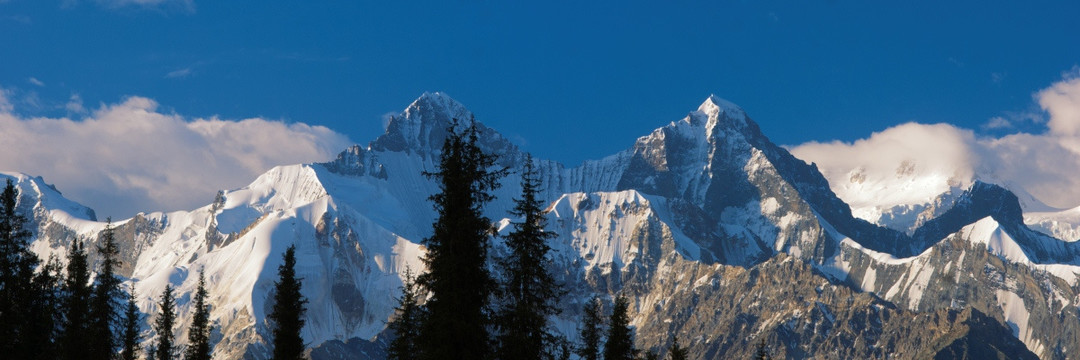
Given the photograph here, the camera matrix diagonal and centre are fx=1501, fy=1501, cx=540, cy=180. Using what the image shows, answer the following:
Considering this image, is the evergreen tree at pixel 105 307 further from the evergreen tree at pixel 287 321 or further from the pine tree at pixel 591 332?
the pine tree at pixel 591 332

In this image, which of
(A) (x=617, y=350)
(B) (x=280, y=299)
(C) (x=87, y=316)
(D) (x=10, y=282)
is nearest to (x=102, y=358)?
(C) (x=87, y=316)

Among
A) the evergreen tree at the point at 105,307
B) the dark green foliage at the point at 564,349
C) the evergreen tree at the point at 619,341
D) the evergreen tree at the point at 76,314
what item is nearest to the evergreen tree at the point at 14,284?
the evergreen tree at the point at 76,314

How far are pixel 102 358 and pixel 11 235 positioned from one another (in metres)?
18.9

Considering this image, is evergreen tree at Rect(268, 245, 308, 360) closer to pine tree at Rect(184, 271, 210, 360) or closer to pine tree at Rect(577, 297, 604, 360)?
pine tree at Rect(184, 271, 210, 360)

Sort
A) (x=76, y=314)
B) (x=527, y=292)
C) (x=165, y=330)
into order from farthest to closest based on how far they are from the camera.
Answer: (x=165, y=330) < (x=76, y=314) < (x=527, y=292)

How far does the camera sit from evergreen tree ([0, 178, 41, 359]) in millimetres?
75500

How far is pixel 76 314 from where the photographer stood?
88.1m

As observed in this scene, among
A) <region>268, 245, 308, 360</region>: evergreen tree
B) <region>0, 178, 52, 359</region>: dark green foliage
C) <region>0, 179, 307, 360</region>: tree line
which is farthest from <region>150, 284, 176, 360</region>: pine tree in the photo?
<region>0, 178, 52, 359</region>: dark green foliage

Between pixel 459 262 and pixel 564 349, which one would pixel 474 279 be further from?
pixel 564 349

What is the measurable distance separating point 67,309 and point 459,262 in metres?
35.7

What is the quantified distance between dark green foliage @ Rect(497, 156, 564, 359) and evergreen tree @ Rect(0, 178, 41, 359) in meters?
26.5

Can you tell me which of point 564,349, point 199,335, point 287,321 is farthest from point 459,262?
point 199,335

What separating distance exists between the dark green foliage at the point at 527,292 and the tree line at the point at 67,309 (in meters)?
26.7

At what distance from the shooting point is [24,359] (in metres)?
78.0
